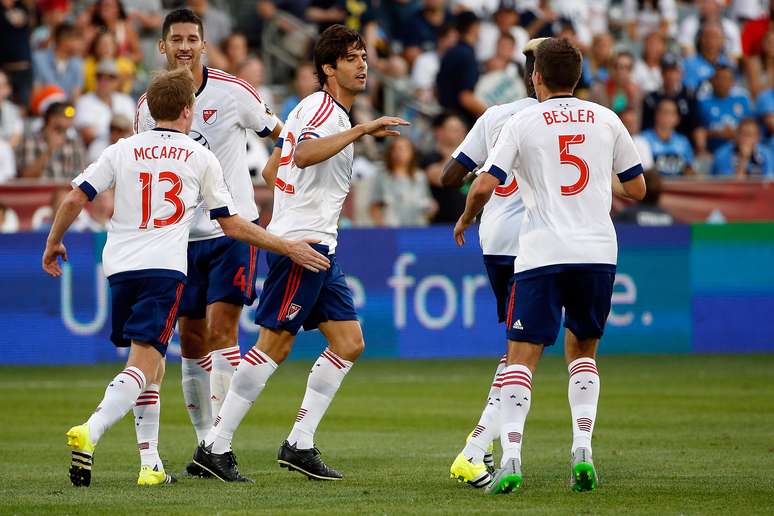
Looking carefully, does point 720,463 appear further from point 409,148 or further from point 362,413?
point 409,148

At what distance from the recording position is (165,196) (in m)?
7.92

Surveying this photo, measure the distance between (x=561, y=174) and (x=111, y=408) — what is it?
8.76 feet

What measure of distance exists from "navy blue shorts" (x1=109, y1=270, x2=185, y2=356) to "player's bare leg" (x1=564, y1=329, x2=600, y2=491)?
7.06ft

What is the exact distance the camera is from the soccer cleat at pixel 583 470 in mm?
7512

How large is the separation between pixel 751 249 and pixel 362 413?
6438 mm

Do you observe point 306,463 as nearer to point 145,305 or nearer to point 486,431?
point 486,431

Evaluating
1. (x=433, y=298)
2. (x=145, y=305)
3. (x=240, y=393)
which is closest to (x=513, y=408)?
(x=240, y=393)

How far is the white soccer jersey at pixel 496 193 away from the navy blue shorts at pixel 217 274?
1461 mm

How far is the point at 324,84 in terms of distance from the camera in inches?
335

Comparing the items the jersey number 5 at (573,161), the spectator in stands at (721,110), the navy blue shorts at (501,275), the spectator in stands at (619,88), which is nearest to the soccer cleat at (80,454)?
the navy blue shorts at (501,275)

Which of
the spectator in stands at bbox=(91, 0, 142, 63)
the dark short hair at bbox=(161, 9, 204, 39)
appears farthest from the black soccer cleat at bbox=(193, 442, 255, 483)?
the spectator in stands at bbox=(91, 0, 142, 63)

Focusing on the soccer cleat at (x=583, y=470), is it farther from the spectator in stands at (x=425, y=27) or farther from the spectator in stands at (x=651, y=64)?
the spectator in stands at (x=651, y=64)

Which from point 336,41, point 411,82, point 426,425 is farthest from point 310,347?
point 336,41

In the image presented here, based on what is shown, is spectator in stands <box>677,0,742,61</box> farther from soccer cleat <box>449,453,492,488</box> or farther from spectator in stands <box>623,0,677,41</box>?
soccer cleat <box>449,453,492,488</box>
